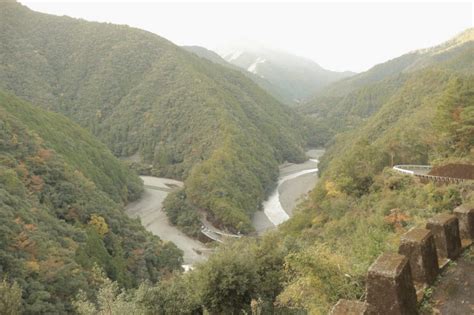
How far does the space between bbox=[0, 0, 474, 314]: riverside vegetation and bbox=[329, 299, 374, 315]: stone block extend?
13.8 ft

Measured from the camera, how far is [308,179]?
9412 centimetres

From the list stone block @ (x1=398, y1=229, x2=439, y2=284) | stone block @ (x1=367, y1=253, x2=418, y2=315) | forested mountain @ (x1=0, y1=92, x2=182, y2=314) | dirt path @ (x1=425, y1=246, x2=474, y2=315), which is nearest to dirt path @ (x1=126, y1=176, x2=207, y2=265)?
forested mountain @ (x1=0, y1=92, x2=182, y2=314)

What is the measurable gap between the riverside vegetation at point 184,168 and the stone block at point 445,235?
266 centimetres

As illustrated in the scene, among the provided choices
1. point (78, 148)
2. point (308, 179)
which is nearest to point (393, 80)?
point (308, 179)

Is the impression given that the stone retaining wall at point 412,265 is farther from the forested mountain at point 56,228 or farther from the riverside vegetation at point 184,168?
the forested mountain at point 56,228

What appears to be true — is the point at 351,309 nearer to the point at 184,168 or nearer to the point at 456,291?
the point at 456,291

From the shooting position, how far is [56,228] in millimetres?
42594

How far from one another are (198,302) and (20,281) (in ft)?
63.9

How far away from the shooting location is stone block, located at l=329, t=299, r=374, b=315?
5.94 meters

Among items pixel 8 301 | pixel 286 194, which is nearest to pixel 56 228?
pixel 8 301

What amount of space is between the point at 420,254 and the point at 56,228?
43.3 m

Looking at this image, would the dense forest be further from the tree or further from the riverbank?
the riverbank

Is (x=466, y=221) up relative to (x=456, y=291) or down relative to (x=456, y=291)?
up

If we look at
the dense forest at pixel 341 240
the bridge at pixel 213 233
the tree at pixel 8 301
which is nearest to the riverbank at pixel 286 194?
the bridge at pixel 213 233
